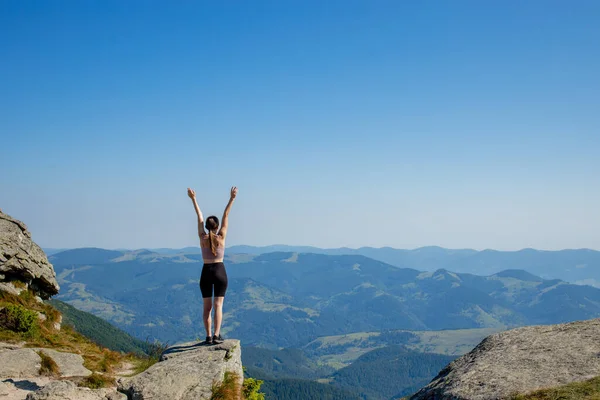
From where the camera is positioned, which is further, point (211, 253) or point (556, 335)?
point (211, 253)

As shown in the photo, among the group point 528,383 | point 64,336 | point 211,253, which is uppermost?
point 211,253

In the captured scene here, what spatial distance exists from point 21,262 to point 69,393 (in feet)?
49.1

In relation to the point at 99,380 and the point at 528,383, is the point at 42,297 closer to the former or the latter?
the point at 99,380

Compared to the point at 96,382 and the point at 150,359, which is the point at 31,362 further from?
the point at 150,359

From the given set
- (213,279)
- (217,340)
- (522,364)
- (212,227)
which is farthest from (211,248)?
(522,364)

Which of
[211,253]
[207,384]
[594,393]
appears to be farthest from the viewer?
[211,253]

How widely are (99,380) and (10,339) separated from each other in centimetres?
727

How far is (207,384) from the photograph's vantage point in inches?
466

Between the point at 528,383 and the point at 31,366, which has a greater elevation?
the point at 528,383

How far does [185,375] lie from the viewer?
1220 centimetres

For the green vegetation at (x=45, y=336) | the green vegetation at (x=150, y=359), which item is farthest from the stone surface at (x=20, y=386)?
the green vegetation at (x=150, y=359)

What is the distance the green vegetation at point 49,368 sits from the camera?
14.6m

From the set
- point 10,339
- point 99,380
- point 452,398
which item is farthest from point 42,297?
point 452,398

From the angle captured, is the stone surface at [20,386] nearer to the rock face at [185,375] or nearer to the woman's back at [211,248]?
the rock face at [185,375]
